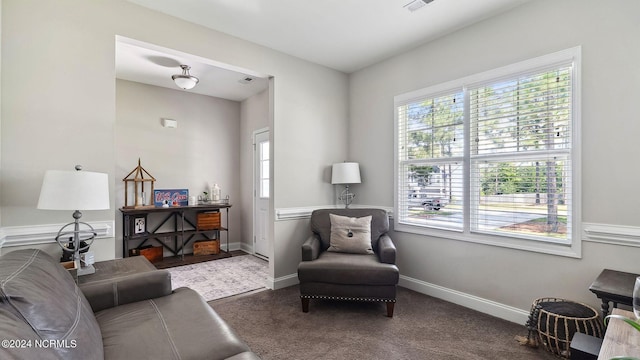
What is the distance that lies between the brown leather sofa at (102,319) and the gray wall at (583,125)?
2359mm

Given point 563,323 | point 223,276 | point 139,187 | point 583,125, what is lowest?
point 223,276

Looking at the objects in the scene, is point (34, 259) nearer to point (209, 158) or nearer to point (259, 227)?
point (259, 227)

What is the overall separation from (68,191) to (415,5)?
9.51 ft

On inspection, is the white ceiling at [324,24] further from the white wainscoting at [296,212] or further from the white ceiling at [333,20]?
the white wainscoting at [296,212]

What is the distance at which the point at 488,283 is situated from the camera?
273 centimetres

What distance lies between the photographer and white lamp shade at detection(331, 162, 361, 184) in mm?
3656

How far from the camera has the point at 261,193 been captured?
4910 millimetres

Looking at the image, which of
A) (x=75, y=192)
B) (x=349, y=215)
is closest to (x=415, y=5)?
(x=349, y=215)

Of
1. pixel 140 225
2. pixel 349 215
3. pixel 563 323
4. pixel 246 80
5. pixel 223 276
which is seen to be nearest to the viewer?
pixel 563 323

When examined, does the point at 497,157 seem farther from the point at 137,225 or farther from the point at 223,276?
the point at 137,225

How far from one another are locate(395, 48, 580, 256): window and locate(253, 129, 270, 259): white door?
7.29 ft

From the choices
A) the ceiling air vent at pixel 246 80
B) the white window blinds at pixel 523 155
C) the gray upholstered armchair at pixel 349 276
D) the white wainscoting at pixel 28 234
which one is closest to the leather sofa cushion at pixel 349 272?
the gray upholstered armchair at pixel 349 276

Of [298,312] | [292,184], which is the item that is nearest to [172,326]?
[298,312]

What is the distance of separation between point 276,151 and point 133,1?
1844mm
